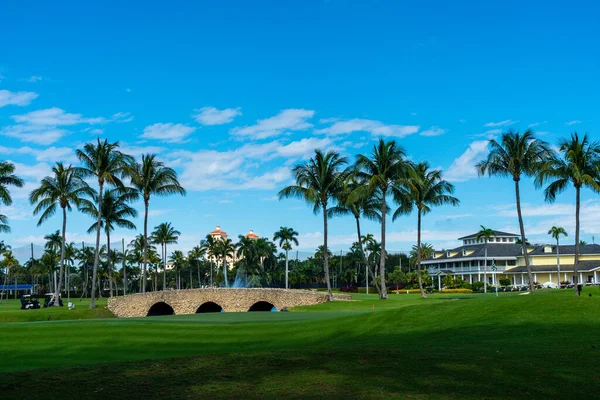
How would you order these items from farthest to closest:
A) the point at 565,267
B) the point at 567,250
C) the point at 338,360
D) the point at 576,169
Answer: the point at 567,250, the point at 565,267, the point at 576,169, the point at 338,360

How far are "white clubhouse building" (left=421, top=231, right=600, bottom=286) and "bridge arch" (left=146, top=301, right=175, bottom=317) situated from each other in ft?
180

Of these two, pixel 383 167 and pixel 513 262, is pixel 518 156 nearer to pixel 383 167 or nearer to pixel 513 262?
pixel 383 167

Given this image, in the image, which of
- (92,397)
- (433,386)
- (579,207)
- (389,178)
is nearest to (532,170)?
(579,207)

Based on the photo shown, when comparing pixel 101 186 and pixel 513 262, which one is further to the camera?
pixel 513 262

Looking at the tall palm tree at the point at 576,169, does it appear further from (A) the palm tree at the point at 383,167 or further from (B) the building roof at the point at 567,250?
(B) the building roof at the point at 567,250

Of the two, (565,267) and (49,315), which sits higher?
(565,267)

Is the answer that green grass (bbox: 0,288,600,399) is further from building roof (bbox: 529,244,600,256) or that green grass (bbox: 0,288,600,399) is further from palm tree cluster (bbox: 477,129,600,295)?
building roof (bbox: 529,244,600,256)

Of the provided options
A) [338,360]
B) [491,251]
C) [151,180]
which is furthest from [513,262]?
[338,360]

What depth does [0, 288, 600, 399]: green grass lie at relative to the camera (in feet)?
37.0

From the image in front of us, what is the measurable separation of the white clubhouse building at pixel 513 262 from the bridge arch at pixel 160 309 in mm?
54889

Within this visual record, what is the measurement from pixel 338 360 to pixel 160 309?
56720mm

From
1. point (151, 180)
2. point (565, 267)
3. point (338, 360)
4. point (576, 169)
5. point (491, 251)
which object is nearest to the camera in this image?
point (338, 360)

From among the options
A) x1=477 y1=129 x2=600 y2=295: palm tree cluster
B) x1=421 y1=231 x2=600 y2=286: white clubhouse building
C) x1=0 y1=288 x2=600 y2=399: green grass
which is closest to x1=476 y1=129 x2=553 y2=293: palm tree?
x1=477 y1=129 x2=600 y2=295: palm tree cluster

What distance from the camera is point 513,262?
111 metres
